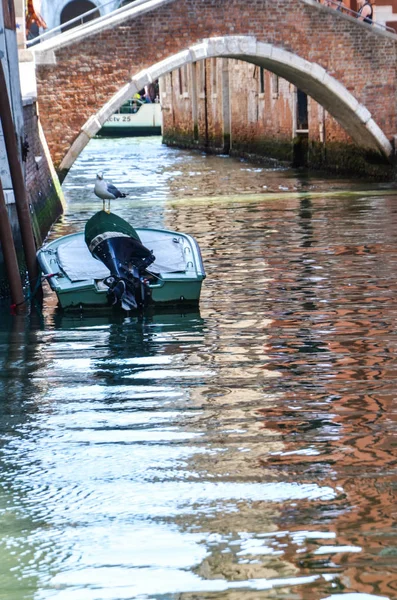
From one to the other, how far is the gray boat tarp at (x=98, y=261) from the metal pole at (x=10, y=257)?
0.87 feet

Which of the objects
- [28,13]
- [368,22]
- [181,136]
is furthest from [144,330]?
[181,136]

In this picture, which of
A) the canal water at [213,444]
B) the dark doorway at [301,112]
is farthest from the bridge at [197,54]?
the canal water at [213,444]

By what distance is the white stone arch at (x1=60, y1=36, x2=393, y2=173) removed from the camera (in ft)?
43.4

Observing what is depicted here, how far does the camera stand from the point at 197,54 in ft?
43.9

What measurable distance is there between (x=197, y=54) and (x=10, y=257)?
724cm

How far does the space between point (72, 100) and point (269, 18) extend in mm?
2287

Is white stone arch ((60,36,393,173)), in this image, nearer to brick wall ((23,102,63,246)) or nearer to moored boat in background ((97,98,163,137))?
brick wall ((23,102,63,246))

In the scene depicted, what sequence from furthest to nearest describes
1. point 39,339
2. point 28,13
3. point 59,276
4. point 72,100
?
1. point 28,13
2. point 72,100
3. point 59,276
4. point 39,339

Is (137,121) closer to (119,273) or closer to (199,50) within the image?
(199,50)

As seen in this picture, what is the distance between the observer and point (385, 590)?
2709 mm

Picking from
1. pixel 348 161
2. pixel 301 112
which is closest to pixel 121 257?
pixel 348 161

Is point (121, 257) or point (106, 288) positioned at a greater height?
point (121, 257)

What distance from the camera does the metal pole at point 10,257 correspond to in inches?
257

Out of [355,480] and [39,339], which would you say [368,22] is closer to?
[39,339]
